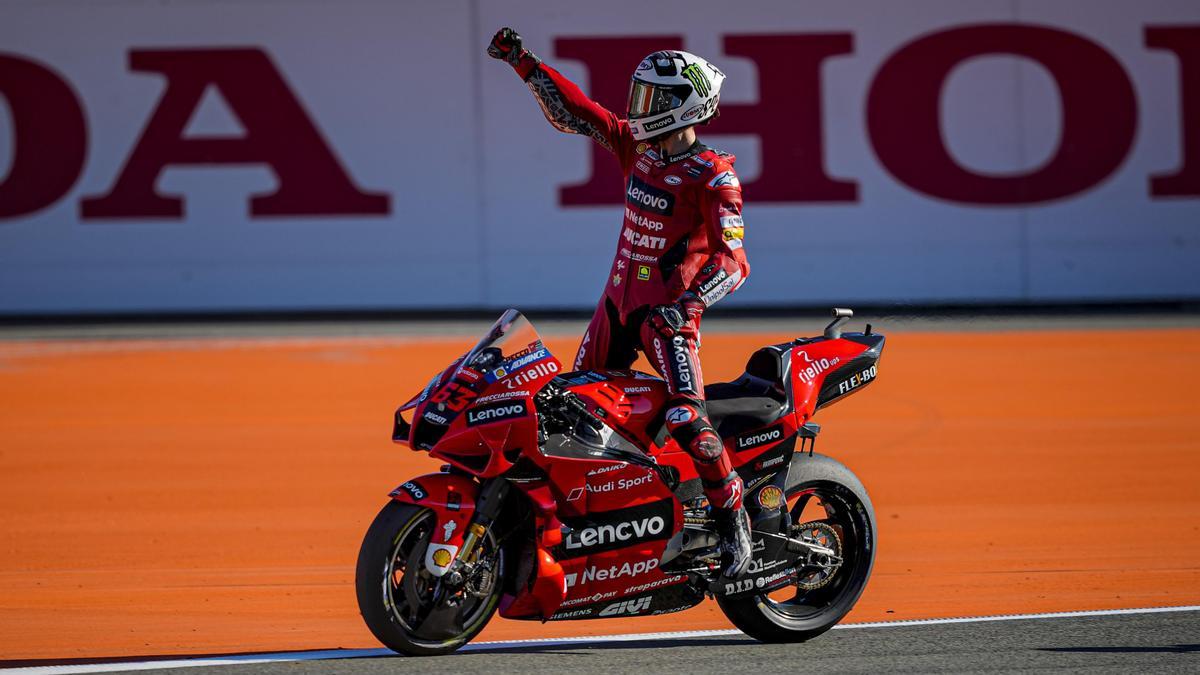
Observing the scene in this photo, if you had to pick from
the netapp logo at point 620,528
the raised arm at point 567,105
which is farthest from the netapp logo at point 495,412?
the raised arm at point 567,105

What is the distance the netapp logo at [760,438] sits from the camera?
258 inches

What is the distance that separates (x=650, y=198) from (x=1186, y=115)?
12.6 m

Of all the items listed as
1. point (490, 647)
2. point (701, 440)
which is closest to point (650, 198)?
point (701, 440)

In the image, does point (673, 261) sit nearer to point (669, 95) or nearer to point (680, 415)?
point (669, 95)

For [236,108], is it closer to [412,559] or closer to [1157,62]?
[1157,62]

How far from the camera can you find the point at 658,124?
22.0 ft

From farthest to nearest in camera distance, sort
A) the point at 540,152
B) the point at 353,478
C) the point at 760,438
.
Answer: the point at 540,152 → the point at 353,478 → the point at 760,438

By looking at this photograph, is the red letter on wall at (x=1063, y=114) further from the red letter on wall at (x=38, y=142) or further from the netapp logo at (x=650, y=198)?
the netapp logo at (x=650, y=198)

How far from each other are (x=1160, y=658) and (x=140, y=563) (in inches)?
179

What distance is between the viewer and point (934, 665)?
6082mm

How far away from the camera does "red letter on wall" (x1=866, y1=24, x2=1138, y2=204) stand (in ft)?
58.2

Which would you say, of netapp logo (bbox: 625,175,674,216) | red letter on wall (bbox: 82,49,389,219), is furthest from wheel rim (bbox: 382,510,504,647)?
red letter on wall (bbox: 82,49,389,219)

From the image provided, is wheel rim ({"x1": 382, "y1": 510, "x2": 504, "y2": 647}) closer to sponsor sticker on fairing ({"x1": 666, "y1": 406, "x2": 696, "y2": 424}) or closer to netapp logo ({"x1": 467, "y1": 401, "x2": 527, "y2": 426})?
netapp logo ({"x1": 467, "y1": 401, "x2": 527, "y2": 426})

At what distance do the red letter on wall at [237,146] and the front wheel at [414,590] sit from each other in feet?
38.3
